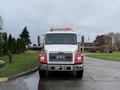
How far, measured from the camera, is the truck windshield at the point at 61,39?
636 inches

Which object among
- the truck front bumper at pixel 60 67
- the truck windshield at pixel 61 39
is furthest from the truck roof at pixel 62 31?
the truck front bumper at pixel 60 67

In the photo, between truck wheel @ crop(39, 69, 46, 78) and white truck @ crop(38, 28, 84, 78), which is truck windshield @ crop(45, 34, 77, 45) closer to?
white truck @ crop(38, 28, 84, 78)

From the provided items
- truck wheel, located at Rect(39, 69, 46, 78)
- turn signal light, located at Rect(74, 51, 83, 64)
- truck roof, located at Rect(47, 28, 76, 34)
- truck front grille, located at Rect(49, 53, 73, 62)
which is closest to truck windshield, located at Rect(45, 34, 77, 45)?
truck roof, located at Rect(47, 28, 76, 34)

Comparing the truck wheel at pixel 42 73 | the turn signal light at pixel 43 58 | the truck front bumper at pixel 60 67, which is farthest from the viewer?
the truck wheel at pixel 42 73

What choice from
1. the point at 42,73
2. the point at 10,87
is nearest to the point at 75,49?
the point at 42,73

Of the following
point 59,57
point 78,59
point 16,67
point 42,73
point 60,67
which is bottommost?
point 42,73

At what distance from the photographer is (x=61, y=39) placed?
16.4 m

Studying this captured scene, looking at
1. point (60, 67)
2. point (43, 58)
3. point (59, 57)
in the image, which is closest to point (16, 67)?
point (43, 58)

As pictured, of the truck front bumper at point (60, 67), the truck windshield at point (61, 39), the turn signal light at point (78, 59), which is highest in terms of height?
the truck windshield at point (61, 39)

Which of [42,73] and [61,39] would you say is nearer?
[42,73]

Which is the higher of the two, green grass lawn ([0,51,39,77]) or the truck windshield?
the truck windshield

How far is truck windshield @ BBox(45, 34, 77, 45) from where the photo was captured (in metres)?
16.2

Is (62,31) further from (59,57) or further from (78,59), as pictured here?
(78,59)

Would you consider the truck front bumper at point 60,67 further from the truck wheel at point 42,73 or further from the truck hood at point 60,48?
the truck hood at point 60,48
